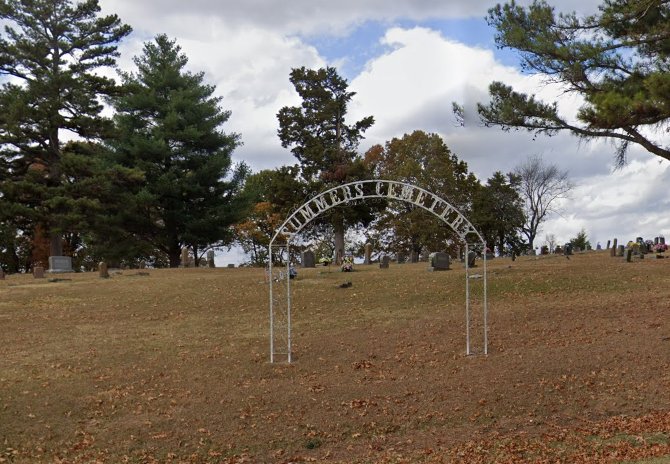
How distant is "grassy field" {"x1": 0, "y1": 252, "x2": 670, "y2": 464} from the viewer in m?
9.38

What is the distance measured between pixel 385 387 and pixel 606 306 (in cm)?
779

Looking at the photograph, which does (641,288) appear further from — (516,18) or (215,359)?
(215,359)

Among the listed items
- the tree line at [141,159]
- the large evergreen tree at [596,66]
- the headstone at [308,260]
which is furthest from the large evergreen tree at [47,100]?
the large evergreen tree at [596,66]

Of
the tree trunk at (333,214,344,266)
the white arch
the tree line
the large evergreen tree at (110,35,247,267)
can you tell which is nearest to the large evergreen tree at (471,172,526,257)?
the tree line

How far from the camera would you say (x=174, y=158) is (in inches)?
1432

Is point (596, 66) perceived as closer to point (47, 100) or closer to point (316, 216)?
point (316, 216)

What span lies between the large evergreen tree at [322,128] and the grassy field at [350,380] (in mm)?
23228

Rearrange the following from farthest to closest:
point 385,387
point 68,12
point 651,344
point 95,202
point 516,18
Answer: point 68,12 < point 95,202 < point 516,18 < point 651,344 < point 385,387

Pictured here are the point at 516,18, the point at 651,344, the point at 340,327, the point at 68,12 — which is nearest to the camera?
the point at 651,344

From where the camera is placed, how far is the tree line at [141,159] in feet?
106

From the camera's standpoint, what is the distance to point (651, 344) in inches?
506

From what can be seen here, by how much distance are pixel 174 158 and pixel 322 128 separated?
38.5 feet

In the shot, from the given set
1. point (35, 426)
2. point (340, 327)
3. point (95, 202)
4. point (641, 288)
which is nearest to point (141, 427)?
point (35, 426)

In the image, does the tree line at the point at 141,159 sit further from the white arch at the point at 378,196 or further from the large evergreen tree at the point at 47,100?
the white arch at the point at 378,196
